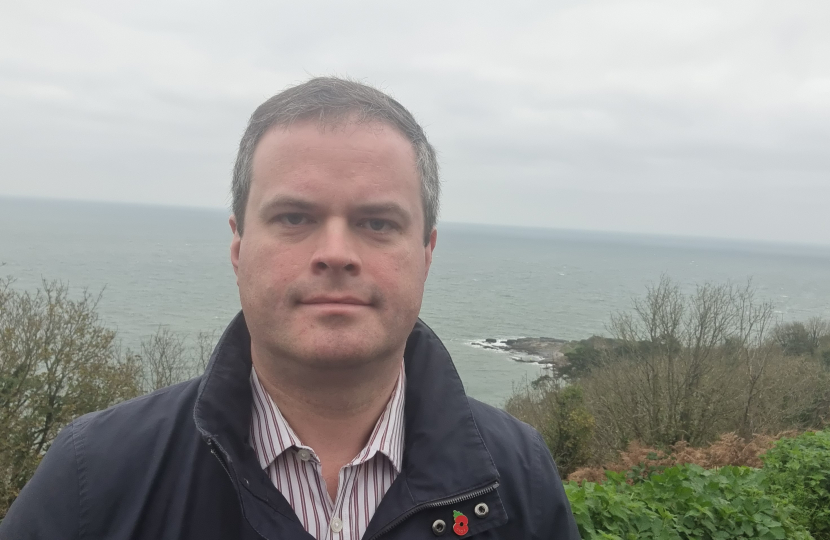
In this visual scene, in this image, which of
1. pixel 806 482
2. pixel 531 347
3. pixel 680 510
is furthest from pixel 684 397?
pixel 531 347

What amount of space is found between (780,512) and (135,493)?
449 centimetres

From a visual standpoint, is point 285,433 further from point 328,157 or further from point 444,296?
point 444,296

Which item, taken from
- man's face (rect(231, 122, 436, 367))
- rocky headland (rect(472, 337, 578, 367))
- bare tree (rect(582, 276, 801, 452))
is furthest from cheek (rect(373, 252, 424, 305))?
rocky headland (rect(472, 337, 578, 367))

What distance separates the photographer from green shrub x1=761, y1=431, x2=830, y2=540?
593 centimetres

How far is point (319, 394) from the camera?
1892mm

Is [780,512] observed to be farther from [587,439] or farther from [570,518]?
[587,439]

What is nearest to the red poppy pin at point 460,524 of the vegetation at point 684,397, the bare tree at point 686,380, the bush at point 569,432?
the vegetation at point 684,397

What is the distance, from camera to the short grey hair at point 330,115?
6.26ft

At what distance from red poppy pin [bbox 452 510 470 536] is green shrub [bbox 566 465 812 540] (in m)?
1.77

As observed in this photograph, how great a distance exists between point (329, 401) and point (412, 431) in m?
0.34

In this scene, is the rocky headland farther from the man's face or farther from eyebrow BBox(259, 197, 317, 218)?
eyebrow BBox(259, 197, 317, 218)

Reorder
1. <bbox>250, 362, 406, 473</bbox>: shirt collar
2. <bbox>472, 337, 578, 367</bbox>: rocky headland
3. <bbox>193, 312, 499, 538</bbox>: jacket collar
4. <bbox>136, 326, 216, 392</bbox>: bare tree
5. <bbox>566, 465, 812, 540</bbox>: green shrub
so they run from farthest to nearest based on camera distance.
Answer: <bbox>472, 337, 578, 367</bbox>: rocky headland, <bbox>136, 326, 216, 392</bbox>: bare tree, <bbox>566, 465, 812, 540</bbox>: green shrub, <bbox>250, 362, 406, 473</bbox>: shirt collar, <bbox>193, 312, 499, 538</bbox>: jacket collar

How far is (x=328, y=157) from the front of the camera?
183cm

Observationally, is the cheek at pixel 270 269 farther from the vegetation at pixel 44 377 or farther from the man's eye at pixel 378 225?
the vegetation at pixel 44 377
